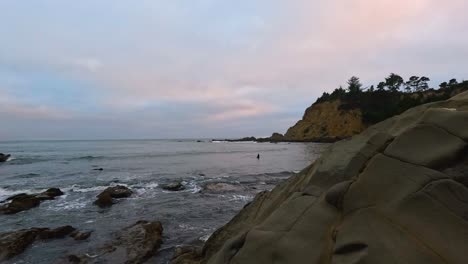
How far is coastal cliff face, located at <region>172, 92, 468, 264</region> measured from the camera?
337 centimetres

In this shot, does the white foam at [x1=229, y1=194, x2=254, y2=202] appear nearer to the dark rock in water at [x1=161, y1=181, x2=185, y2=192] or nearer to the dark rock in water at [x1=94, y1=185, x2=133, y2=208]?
the dark rock in water at [x1=161, y1=181, x2=185, y2=192]

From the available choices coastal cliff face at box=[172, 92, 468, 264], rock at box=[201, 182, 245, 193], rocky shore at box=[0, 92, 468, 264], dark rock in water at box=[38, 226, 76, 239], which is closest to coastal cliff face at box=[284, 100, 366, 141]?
rock at box=[201, 182, 245, 193]

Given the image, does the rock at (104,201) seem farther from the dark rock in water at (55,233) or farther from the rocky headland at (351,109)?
the rocky headland at (351,109)

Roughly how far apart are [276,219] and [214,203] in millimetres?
13059

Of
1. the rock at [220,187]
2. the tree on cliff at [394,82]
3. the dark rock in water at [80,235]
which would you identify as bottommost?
the dark rock in water at [80,235]

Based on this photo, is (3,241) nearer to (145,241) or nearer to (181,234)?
(145,241)

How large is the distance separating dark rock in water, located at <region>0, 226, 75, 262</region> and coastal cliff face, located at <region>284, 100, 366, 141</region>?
2963 inches

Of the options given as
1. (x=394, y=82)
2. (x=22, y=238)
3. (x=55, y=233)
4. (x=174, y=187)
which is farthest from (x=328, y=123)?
(x=22, y=238)

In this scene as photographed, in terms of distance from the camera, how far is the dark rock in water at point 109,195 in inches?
687

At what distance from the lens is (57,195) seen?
20375 millimetres

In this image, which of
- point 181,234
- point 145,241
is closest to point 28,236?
point 145,241

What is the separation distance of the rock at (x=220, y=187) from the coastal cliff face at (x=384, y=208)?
1649 centimetres

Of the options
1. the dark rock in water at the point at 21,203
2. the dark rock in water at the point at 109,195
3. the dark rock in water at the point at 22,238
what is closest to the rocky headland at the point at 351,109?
the dark rock in water at the point at 109,195

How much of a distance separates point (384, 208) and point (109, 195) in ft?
57.8
